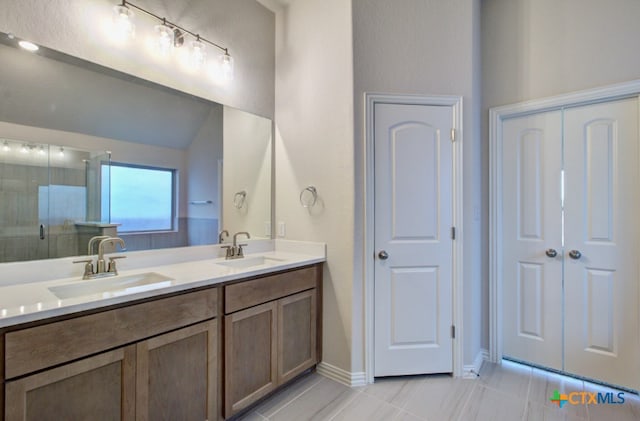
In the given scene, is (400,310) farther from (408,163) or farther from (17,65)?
(17,65)

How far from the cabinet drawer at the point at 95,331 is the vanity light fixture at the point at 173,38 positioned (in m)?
1.46

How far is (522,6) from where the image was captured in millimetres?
2285

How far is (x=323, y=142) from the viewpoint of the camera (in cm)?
225

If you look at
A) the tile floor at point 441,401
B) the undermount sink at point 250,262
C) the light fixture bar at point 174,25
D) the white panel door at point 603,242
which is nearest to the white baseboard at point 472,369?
the tile floor at point 441,401

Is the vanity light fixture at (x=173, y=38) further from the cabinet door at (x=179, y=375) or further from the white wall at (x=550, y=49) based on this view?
the white wall at (x=550, y=49)

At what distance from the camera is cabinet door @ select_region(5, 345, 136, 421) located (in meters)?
1.01

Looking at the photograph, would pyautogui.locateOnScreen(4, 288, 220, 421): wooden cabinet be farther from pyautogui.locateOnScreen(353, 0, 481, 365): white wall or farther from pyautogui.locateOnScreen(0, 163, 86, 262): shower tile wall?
pyautogui.locateOnScreen(353, 0, 481, 365): white wall

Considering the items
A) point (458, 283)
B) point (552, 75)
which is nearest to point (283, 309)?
point (458, 283)

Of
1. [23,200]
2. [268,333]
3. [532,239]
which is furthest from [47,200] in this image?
[532,239]

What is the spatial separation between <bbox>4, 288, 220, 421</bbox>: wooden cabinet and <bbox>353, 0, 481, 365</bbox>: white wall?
1.05 metres

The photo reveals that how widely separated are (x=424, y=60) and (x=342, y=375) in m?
2.27

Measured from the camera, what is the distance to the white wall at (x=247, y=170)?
227 cm

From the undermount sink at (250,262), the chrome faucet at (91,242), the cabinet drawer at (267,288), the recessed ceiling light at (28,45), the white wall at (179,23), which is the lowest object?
the cabinet drawer at (267,288)

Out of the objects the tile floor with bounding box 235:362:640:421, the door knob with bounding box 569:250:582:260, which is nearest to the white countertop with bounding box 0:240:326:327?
the tile floor with bounding box 235:362:640:421
